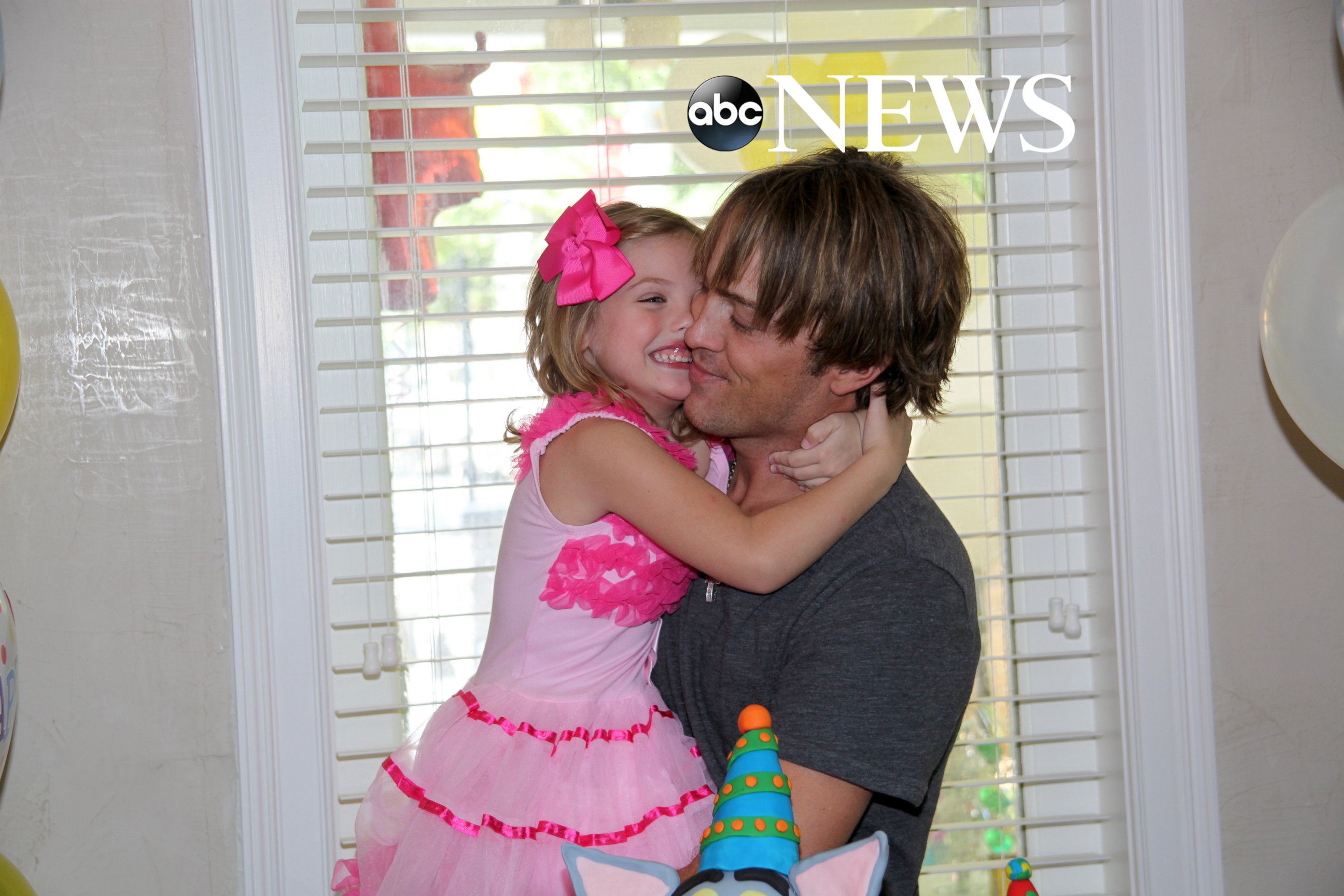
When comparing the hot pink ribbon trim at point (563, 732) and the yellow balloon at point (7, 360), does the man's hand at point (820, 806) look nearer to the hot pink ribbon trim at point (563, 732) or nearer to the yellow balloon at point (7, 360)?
the hot pink ribbon trim at point (563, 732)

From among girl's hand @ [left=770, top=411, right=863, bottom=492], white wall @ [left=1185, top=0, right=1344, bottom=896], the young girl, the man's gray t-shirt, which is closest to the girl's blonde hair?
the young girl

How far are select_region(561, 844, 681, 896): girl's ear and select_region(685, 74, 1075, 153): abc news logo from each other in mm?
1354

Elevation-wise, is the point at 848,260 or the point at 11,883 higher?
the point at 848,260

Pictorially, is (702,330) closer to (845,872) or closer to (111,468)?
(845,872)

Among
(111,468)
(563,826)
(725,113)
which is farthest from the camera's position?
(725,113)

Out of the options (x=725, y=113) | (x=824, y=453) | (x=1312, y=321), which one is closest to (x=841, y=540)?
(x=824, y=453)

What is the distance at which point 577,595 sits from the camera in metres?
1.39

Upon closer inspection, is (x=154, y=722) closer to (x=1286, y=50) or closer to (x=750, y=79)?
(x=750, y=79)

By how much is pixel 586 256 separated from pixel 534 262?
0.42 meters

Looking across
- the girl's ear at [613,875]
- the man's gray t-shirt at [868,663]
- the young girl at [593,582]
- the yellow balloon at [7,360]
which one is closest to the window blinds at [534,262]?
the young girl at [593,582]

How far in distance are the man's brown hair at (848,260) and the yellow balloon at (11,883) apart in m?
1.07

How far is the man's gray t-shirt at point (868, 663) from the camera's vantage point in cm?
114

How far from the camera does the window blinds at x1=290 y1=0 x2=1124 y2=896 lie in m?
1.79

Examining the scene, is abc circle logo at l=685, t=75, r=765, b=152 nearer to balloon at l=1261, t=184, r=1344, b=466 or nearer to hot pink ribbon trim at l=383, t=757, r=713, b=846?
balloon at l=1261, t=184, r=1344, b=466
